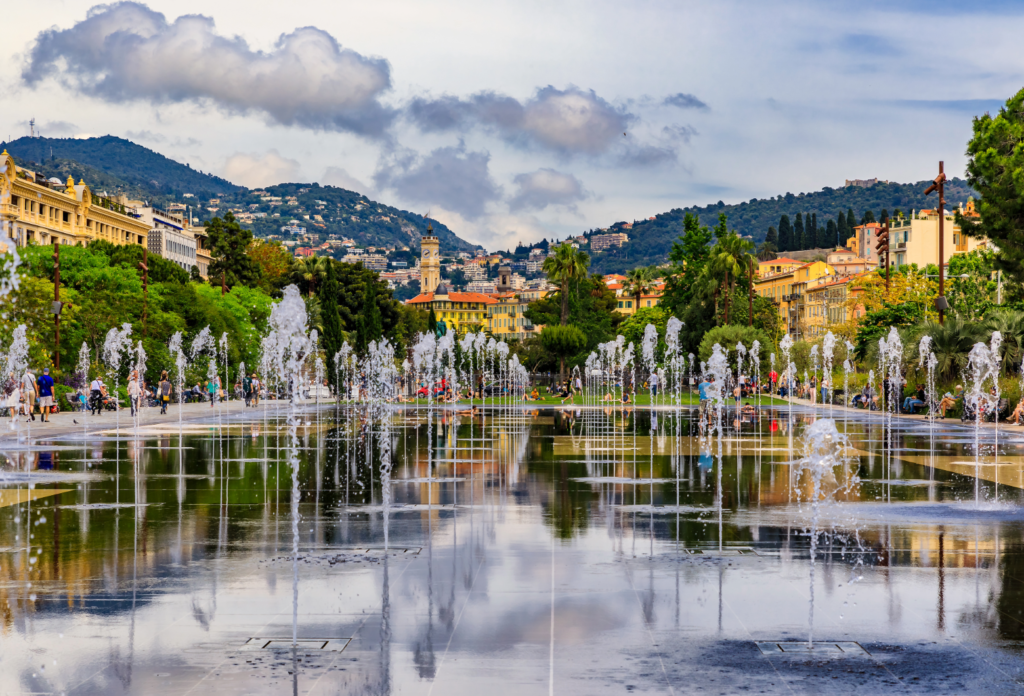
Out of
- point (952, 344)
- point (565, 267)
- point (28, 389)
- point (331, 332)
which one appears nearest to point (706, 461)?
point (952, 344)

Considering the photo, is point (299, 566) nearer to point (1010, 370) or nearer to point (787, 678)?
point (787, 678)

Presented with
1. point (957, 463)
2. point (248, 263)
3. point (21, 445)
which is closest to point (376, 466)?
point (21, 445)

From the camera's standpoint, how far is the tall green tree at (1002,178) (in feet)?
121

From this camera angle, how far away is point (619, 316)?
141375mm

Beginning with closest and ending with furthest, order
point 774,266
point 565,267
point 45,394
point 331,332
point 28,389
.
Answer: point 28,389, point 45,394, point 331,332, point 565,267, point 774,266

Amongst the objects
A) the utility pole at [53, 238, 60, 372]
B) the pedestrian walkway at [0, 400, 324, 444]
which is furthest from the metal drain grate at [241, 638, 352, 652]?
the utility pole at [53, 238, 60, 372]

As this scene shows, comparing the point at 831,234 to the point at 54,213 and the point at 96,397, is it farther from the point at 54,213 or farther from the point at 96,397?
the point at 96,397

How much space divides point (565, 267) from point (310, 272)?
108ft

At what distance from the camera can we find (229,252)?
327 ft

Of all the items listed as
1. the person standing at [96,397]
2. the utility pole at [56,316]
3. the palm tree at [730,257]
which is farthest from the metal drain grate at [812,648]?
the palm tree at [730,257]

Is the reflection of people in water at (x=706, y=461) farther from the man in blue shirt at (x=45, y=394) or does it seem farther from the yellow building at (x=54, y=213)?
the yellow building at (x=54, y=213)

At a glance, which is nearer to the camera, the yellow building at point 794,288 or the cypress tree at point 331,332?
the cypress tree at point 331,332

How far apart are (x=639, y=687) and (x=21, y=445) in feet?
74.0

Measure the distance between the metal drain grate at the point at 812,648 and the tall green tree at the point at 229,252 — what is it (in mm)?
94690
